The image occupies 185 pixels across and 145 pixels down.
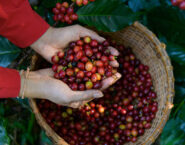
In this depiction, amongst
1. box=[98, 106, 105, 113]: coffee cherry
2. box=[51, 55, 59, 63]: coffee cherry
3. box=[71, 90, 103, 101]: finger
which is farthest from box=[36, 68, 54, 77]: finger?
box=[98, 106, 105, 113]: coffee cherry

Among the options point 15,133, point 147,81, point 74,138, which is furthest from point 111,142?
point 15,133

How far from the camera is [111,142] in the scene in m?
2.43

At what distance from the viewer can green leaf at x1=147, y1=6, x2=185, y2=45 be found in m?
2.25

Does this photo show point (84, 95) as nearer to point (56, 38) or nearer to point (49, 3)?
point (56, 38)

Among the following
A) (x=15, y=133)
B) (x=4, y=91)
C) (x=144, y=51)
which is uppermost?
(x=4, y=91)

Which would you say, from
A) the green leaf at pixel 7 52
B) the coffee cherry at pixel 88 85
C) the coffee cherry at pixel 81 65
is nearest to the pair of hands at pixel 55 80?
the coffee cherry at pixel 88 85

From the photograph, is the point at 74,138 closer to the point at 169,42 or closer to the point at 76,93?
the point at 76,93

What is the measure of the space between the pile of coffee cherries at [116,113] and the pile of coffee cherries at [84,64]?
379 millimetres

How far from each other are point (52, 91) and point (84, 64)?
1.32ft

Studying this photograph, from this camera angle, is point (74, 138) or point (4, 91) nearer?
point (4, 91)

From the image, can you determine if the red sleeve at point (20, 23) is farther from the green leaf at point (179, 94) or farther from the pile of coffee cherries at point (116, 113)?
the green leaf at point (179, 94)

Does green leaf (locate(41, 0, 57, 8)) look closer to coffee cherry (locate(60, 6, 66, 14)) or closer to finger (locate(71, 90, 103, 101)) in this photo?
coffee cherry (locate(60, 6, 66, 14))

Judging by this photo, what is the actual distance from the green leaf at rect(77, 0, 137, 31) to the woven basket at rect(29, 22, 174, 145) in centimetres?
13

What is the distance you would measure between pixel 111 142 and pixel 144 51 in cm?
107
